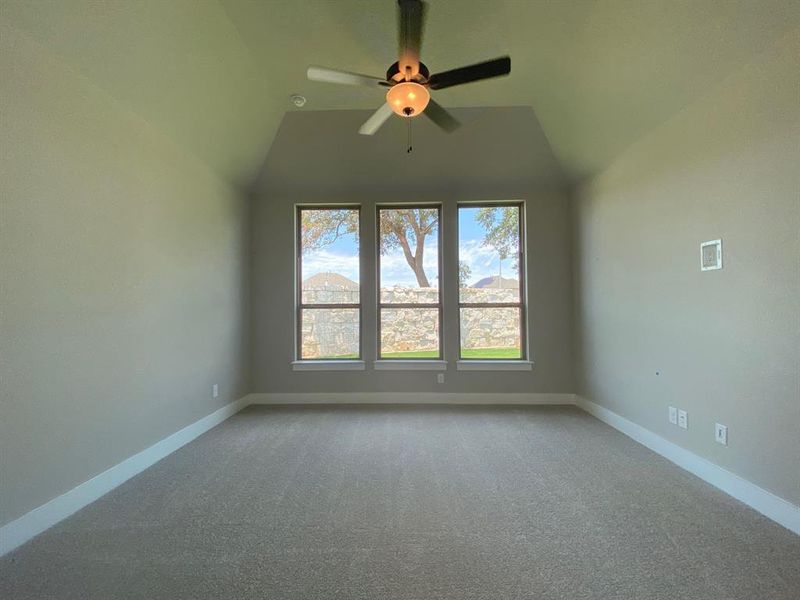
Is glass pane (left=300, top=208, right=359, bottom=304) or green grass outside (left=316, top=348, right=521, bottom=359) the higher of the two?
glass pane (left=300, top=208, right=359, bottom=304)

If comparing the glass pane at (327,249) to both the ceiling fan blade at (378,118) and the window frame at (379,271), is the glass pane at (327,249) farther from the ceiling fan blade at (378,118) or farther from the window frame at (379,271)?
the ceiling fan blade at (378,118)

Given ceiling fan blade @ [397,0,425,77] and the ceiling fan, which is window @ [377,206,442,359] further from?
ceiling fan blade @ [397,0,425,77]

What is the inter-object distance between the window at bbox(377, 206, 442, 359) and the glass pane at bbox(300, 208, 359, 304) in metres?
0.36

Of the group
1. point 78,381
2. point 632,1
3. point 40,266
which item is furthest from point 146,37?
point 632,1

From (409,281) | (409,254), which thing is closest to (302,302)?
(409,281)

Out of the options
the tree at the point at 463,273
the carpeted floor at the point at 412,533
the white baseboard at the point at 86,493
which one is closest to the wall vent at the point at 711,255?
the carpeted floor at the point at 412,533

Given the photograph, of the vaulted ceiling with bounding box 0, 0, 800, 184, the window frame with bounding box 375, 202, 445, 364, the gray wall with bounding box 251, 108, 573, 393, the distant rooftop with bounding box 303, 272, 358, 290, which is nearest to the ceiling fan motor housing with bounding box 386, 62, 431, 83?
the vaulted ceiling with bounding box 0, 0, 800, 184

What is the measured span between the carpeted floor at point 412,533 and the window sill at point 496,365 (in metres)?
1.34

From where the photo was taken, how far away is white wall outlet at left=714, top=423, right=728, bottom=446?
2182mm

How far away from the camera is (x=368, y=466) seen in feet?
8.28

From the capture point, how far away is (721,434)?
2.21 meters

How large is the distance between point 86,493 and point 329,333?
102 inches

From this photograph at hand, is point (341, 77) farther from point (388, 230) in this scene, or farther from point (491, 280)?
point (491, 280)

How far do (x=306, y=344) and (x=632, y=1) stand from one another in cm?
411
